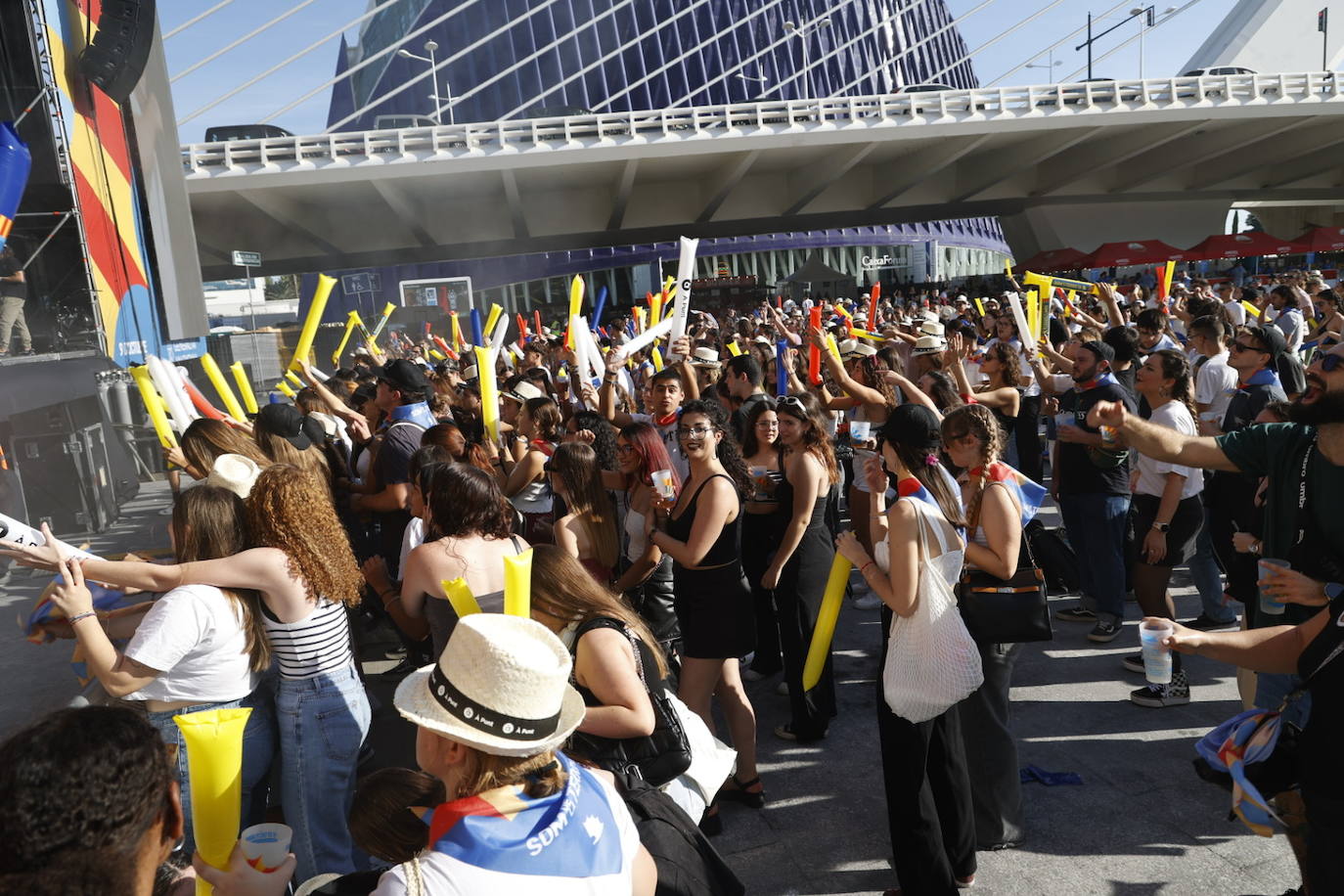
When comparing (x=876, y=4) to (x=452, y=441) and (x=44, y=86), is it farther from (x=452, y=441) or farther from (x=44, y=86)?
(x=452, y=441)

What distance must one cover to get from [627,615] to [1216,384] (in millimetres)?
5575

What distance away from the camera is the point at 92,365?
38.6 ft

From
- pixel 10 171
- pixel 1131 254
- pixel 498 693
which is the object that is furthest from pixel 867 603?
pixel 1131 254

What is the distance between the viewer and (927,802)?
3.07m

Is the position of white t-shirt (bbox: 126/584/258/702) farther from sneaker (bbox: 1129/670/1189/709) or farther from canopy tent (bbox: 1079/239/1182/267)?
canopy tent (bbox: 1079/239/1182/267)

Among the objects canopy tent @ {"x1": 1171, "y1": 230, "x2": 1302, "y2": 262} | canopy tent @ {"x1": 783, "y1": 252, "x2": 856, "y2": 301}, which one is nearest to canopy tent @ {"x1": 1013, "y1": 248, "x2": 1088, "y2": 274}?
canopy tent @ {"x1": 1171, "y1": 230, "x2": 1302, "y2": 262}

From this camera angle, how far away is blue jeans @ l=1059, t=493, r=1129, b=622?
5.42m

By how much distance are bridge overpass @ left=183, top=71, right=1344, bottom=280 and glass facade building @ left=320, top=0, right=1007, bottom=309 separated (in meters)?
14.1

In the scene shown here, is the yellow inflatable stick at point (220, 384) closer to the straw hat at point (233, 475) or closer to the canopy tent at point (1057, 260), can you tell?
the straw hat at point (233, 475)

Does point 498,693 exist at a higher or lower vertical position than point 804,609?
higher

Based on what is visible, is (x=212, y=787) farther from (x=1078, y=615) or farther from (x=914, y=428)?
(x=1078, y=615)

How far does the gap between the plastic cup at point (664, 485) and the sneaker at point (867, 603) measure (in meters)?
2.80

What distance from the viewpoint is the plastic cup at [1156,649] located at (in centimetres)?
234

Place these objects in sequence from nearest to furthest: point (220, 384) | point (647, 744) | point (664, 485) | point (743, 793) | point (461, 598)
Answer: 1. point (461, 598)
2. point (647, 744)
3. point (743, 793)
4. point (664, 485)
5. point (220, 384)
